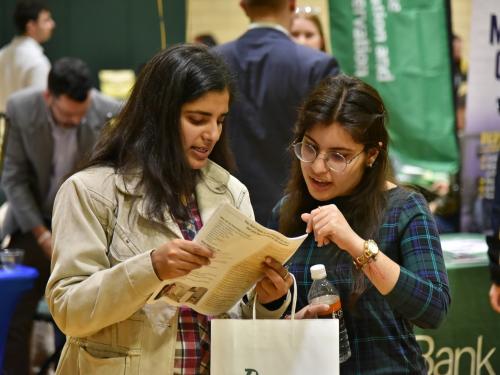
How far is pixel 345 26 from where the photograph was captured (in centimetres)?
407

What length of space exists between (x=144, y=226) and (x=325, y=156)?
49cm

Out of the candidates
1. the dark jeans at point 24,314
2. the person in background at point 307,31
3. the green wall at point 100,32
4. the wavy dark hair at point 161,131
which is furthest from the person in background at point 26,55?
the wavy dark hair at point 161,131

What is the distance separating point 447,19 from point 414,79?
0.30 metres

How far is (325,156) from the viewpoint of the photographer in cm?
235

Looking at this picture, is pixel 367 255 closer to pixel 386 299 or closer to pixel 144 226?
pixel 386 299

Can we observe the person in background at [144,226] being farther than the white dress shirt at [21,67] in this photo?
No

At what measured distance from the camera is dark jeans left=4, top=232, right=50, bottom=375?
5.00m

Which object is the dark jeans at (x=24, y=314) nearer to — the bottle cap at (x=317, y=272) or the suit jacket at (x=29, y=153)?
the suit jacket at (x=29, y=153)

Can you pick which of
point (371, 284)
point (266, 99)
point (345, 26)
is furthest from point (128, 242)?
point (345, 26)

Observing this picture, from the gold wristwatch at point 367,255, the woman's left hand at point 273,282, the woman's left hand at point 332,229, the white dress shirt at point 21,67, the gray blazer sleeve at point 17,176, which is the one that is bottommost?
the gray blazer sleeve at point 17,176

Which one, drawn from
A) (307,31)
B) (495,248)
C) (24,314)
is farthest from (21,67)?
(495,248)

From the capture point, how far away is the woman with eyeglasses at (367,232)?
7.29 feet

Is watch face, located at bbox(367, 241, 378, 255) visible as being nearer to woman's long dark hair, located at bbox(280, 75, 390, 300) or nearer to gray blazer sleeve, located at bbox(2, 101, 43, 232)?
woman's long dark hair, located at bbox(280, 75, 390, 300)

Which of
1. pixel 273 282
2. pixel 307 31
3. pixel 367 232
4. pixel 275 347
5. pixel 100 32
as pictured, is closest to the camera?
pixel 275 347
